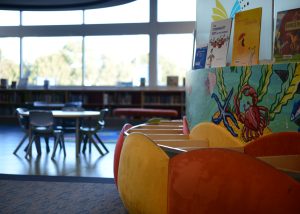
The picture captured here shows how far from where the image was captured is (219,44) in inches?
103

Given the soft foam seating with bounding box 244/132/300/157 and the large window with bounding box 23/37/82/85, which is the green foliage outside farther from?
the soft foam seating with bounding box 244/132/300/157

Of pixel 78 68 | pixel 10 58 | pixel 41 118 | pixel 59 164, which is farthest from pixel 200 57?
pixel 10 58

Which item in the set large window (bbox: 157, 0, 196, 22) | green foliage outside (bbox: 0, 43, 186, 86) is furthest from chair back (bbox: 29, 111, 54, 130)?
large window (bbox: 157, 0, 196, 22)

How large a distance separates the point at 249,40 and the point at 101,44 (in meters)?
8.58

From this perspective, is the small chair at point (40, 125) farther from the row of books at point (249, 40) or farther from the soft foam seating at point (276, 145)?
the soft foam seating at point (276, 145)

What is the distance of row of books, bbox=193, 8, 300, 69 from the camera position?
2.15 meters

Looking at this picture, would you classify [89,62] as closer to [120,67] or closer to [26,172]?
[120,67]

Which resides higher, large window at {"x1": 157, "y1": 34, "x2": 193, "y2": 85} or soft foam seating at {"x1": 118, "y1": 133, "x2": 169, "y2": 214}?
large window at {"x1": 157, "y1": 34, "x2": 193, "y2": 85}

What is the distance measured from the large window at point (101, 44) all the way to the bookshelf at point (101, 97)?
42cm

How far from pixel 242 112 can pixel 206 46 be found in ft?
2.69

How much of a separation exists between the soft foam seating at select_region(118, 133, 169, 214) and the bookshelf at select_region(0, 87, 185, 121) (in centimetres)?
755

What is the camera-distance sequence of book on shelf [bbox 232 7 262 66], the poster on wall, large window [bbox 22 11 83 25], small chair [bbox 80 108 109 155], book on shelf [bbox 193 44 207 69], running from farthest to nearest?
large window [bbox 22 11 83 25]
small chair [bbox 80 108 109 155]
book on shelf [bbox 193 44 207 69]
the poster on wall
book on shelf [bbox 232 7 262 66]

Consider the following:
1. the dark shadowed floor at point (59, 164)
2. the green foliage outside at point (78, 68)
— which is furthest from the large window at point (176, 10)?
the dark shadowed floor at point (59, 164)

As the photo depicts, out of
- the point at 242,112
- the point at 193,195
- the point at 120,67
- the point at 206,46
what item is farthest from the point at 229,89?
the point at 120,67
